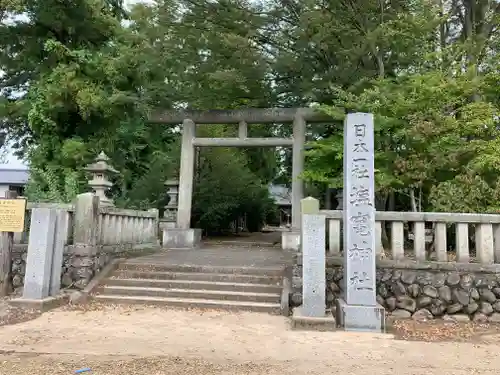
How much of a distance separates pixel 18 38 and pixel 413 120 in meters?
11.5

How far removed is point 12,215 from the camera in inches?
281

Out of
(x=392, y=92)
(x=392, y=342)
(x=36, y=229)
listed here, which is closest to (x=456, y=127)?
(x=392, y=92)

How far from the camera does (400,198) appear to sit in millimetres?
12148

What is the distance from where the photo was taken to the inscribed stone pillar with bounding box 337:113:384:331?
5738 mm

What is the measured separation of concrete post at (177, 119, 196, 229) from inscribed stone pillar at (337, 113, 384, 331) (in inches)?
286

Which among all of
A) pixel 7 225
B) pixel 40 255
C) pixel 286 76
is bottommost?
pixel 40 255

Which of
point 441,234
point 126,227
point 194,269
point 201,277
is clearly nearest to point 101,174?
point 126,227

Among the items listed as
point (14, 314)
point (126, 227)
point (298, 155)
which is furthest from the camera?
point (298, 155)

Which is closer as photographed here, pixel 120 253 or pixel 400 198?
pixel 120 253

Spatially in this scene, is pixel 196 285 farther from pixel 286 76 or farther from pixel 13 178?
pixel 13 178

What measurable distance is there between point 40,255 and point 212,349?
369 centimetres

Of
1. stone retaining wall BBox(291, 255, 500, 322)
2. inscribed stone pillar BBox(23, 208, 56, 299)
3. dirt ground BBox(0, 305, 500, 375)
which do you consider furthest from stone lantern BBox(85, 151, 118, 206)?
stone retaining wall BBox(291, 255, 500, 322)

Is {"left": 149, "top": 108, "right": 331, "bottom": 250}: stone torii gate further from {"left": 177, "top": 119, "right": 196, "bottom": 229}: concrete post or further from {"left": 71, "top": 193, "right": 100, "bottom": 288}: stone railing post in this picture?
{"left": 71, "top": 193, "right": 100, "bottom": 288}: stone railing post

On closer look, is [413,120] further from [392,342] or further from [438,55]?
[392,342]
